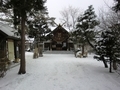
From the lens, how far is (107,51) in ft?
29.4

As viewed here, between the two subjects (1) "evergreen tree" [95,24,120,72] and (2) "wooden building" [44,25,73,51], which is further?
(2) "wooden building" [44,25,73,51]

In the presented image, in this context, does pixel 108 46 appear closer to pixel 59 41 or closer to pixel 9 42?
pixel 9 42

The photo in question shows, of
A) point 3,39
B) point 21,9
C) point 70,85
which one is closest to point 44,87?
point 70,85

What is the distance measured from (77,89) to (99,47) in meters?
4.72

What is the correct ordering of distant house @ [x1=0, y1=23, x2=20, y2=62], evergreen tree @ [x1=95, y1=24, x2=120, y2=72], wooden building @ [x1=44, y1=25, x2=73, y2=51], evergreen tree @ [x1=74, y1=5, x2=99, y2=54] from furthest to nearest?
wooden building @ [x1=44, y1=25, x2=73, y2=51] < evergreen tree @ [x1=74, y1=5, x2=99, y2=54] < distant house @ [x1=0, y1=23, x2=20, y2=62] < evergreen tree @ [x1=95, y1=24, x2=120, y2=72]

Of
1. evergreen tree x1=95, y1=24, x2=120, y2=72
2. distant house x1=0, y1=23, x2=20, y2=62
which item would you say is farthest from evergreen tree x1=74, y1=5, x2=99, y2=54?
distant house x1=0, y1=23, x2=20, y2=62

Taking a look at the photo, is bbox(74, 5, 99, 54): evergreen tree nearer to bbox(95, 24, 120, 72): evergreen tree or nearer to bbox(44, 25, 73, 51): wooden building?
bbox(95, 24, 120, 72): evergreen tree

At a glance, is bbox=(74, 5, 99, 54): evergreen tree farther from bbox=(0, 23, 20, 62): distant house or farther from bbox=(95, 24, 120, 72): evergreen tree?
bbox=(0, 23, 20, 62): distant house

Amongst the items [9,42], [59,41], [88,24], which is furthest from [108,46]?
[59,41]

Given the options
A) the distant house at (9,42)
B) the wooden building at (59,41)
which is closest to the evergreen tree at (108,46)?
the distant house at (9,42)

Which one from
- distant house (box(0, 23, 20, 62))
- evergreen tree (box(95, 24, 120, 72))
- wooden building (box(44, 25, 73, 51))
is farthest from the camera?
wooden building (box(44, 25, 73, 51))

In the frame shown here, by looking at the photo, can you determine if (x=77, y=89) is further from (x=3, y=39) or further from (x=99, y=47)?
(x=3, y=39)

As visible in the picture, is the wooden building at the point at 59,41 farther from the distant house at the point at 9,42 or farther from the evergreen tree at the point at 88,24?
the distant house at the point at 9,42

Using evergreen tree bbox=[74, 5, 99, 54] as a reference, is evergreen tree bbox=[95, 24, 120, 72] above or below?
below
